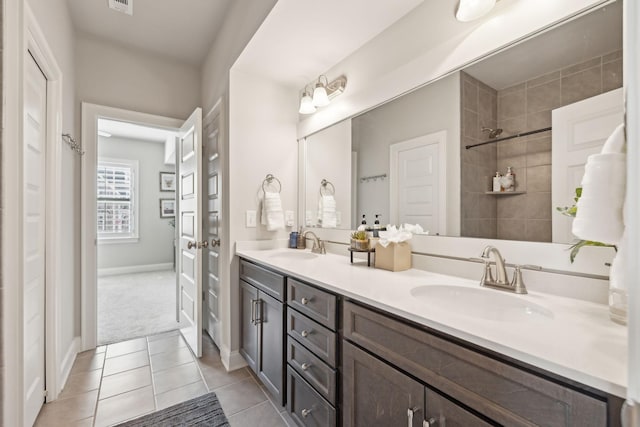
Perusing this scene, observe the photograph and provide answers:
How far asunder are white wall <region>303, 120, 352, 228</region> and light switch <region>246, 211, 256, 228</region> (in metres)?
0.45

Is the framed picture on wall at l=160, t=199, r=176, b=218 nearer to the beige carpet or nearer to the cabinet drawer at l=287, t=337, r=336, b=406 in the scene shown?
the beige carpet

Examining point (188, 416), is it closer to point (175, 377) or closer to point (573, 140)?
point (175, 377)

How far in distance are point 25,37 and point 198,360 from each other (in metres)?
2.18

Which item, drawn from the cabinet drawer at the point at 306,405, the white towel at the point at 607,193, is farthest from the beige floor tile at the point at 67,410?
the white towel at the point at 607,193

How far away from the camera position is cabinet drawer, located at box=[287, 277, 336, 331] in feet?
3.92

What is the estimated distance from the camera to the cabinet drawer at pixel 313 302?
1.19 m

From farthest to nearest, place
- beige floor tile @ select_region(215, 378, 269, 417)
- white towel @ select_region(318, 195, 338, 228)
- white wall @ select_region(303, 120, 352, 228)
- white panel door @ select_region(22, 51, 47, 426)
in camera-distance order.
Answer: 1. white towel @ select_region(318, 195, 338, 228)
2. white wall @ select_region(303, 120, 352, 228)
3. beige floor tile @ select_region(215, 378, 269, 417)
4. white panel door @ select_region(22, 51, 47, 426)

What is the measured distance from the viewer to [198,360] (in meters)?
2.24

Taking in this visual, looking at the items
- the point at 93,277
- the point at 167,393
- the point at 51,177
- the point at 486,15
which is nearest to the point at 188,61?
the point at 51,177

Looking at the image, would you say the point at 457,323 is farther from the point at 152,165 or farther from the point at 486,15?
the point at 152,165

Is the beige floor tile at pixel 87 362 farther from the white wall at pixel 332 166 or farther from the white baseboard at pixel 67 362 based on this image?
the white wall at pixel 332 166

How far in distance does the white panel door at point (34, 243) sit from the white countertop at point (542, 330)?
1435 millimetres

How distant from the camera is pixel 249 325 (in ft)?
6.42

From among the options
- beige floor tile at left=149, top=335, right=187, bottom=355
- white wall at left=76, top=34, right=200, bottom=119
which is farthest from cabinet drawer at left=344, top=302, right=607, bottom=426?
white wall at left=76, top=34, right=200, bottom=119
